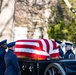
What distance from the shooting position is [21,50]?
323 inches

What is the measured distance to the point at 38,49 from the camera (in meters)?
7.72

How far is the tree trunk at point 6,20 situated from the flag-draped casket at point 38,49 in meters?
1.06

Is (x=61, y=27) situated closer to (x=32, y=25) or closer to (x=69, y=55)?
(x=32, y=25)

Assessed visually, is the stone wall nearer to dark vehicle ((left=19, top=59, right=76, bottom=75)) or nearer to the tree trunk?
the tree trunk

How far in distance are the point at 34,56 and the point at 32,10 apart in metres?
17.3

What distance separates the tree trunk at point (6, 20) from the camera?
30.2ft

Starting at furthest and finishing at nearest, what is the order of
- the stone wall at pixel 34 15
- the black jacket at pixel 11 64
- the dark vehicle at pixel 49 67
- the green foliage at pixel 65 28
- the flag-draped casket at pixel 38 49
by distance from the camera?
the stone wall at pixel 34 15 → the green foliage at pixel 65 28 → the flag-draped casket at pixel 38 49 → the black jacket at pixel 11 64 → the dark vehicle at pixel 49 67

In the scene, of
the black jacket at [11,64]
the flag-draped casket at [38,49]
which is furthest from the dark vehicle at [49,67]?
the black jacket at [11,64]

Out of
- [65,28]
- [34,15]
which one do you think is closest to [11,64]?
[65,28]

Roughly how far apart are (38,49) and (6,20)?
6.11 feet

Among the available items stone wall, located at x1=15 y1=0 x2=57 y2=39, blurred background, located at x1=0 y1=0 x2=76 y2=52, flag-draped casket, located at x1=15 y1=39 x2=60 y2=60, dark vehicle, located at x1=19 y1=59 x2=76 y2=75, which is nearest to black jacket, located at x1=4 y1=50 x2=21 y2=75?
dark vehicle, located at x1=19 y1=59 x2=76 y2=75

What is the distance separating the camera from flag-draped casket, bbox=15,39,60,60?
766 cm

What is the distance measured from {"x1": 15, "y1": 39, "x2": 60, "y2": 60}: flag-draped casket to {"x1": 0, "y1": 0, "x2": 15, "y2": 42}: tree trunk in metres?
1.06

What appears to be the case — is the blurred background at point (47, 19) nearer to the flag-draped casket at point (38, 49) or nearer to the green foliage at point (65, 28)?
the green foliage at point (65, 28)
